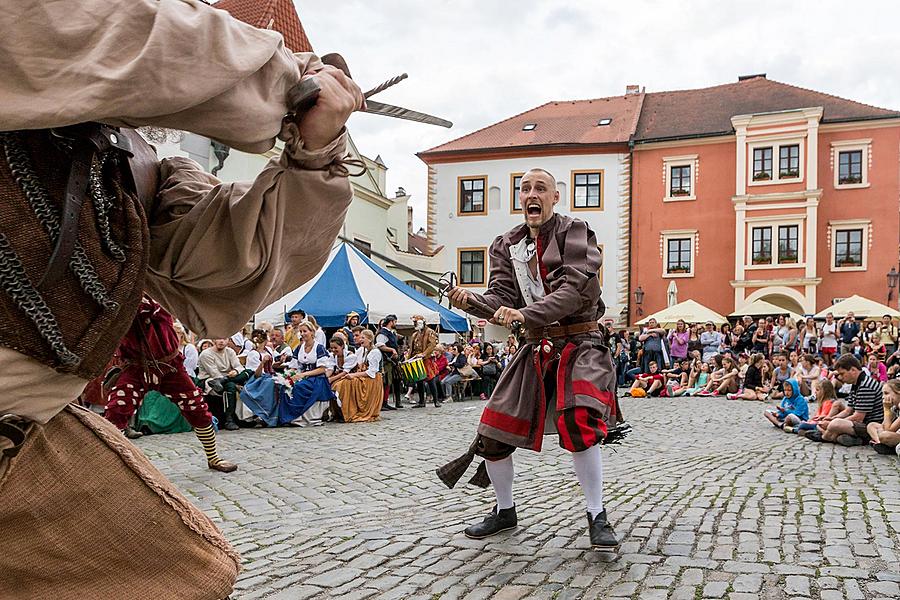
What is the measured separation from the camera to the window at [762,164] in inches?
1320

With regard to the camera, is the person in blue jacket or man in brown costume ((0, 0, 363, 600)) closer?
man in brown costume ((0, 0, 363, 600))

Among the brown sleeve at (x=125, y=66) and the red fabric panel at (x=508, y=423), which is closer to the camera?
the brown sleeve at (x=125, y=66)

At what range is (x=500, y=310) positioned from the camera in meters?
3.93

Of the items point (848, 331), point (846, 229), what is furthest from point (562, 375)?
point (846, 229)

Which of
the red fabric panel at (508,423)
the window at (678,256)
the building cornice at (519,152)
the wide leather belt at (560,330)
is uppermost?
the building cornice at (519,152)

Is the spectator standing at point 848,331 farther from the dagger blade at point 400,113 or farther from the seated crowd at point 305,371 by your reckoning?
the dagger blade at point 400,113

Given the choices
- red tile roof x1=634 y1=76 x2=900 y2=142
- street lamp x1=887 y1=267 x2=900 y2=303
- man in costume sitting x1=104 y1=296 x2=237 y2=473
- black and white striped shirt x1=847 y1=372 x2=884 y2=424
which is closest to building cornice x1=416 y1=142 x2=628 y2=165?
red tile roof x1=634 y1=76 x2=900 y2=142

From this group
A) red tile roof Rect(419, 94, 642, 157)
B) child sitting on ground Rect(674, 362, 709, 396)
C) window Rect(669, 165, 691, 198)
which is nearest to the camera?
child sitting on ground Rect(674, 362, 709, 396)

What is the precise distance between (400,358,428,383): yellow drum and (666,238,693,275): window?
22.5m

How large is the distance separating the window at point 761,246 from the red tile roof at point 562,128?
6.89 meters

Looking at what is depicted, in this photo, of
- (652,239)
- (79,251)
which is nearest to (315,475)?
(79,251)

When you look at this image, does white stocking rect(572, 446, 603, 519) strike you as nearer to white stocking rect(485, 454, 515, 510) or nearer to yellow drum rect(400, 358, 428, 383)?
white stocking rect(485, 454, 515, 510)

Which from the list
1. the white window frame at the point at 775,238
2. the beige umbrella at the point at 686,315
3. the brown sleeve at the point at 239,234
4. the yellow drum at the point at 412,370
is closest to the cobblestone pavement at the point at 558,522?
the brown sleeve at the point at 239,234

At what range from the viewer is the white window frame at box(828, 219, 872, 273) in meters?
32.7
